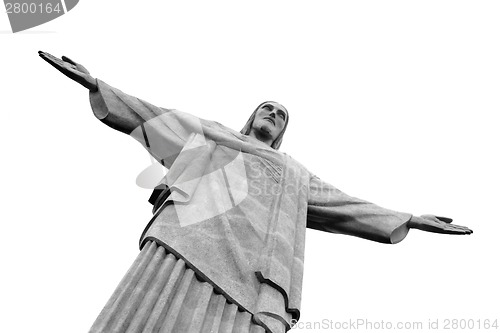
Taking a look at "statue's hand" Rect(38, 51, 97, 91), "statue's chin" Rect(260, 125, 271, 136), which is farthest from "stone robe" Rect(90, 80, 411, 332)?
"statue's chin" Rect(260, 125, 271, 136)

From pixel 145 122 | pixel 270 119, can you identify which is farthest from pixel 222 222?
pixel 270 119

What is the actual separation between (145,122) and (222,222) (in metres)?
2.09

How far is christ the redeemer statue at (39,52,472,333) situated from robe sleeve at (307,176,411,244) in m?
0.01

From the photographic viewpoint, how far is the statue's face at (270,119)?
9.83 meters

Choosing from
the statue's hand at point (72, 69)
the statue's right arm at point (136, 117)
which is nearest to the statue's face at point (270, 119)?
the statue's right arm at point (136, 117)

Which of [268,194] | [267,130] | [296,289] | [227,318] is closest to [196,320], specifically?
[227,318]

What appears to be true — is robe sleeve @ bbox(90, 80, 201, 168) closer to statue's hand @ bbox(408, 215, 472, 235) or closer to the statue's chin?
the statue's chin

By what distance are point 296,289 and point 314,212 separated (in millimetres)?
1890

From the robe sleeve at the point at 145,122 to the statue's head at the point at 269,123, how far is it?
1.40 meters

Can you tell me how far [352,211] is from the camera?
877cm

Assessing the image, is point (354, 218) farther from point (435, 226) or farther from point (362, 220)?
point (435, 226)

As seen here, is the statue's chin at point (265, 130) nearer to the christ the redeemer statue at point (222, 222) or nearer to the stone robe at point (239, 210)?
the christ the redeemer statue at point (222, 222)

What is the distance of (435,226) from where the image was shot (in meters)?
8.82

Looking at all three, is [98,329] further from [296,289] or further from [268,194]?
[268,194]
